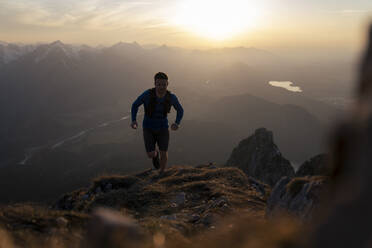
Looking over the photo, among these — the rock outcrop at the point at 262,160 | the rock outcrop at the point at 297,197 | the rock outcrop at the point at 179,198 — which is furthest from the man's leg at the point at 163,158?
the rock outcrop at the point at 262,160

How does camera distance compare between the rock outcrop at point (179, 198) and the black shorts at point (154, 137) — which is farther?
the black shorts at point (154, 137)

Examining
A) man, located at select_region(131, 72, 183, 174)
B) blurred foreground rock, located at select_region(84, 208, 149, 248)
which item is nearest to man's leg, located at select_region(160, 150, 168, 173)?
man, located at select_region(131, 72, 183, 174)

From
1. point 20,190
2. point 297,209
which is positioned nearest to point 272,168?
point 297,209

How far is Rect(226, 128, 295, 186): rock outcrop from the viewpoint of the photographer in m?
56.8

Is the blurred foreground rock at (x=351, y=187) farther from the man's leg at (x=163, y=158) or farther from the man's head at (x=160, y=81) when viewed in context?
the man's leg at (x=163, y=158)

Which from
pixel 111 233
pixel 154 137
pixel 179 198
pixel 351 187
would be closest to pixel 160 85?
pixel 154 137

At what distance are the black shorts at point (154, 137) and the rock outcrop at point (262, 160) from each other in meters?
40.7

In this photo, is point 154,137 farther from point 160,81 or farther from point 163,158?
point 160,81

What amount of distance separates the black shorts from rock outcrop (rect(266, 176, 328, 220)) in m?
6.83

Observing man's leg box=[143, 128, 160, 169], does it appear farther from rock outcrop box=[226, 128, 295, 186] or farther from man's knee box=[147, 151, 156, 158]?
rock outcrop box=[226, 128, 295, 186]

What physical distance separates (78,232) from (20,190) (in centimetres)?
22338

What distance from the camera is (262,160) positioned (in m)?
64.4

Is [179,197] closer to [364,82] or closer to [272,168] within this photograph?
[364,82]

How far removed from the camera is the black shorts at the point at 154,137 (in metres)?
13.4
